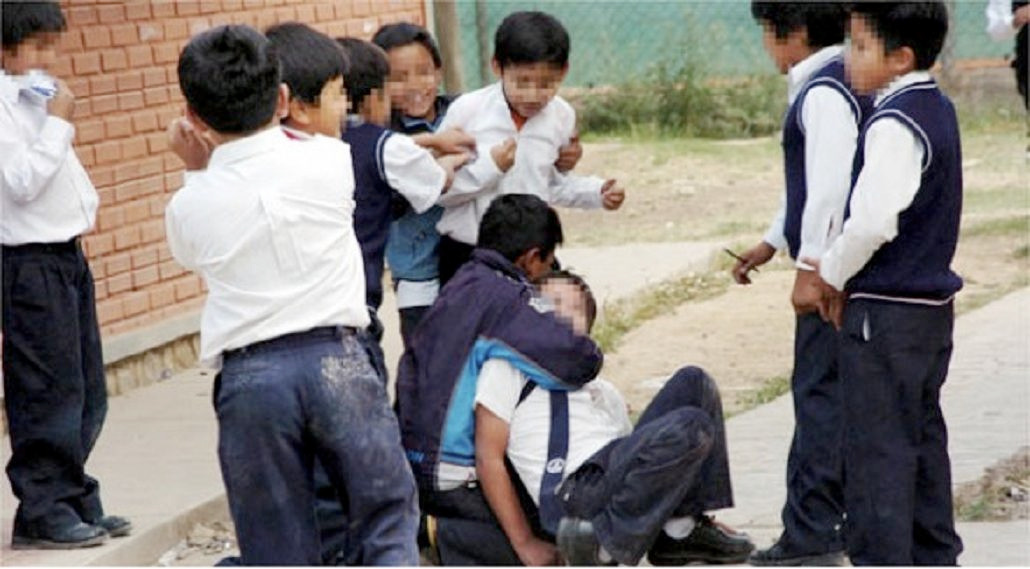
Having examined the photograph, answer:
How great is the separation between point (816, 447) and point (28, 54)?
2.32 meters

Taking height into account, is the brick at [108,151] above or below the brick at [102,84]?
below

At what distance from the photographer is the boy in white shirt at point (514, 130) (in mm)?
6230

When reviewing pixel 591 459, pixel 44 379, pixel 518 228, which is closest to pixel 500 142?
pixel 518 228

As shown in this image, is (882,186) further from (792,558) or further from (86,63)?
(86,63)

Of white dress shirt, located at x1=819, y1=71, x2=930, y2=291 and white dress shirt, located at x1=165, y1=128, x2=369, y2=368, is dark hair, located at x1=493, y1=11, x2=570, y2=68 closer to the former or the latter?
white dress shirt, located at x1=819, y1=71, x2=930, y2=291

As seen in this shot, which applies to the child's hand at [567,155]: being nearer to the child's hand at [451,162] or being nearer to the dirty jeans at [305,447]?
the child's hand at [451,162]

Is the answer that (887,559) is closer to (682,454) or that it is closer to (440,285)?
(682,454)

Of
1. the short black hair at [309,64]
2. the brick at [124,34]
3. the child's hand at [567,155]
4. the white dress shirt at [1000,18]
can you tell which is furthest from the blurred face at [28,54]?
the white dress shirt at [1000,18]

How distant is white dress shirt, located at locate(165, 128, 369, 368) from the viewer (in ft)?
15.1

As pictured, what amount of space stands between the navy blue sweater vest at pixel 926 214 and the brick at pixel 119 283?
4.00 metres

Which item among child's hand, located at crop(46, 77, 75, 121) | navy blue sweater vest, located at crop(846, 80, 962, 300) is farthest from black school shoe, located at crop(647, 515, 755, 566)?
child's hand, located at crop(46, 77, 75, 121)

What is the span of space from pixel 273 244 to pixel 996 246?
741 cm

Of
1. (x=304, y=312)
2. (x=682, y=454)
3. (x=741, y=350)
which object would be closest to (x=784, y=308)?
(x=741, y=350)

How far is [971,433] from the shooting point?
23.4 feet
